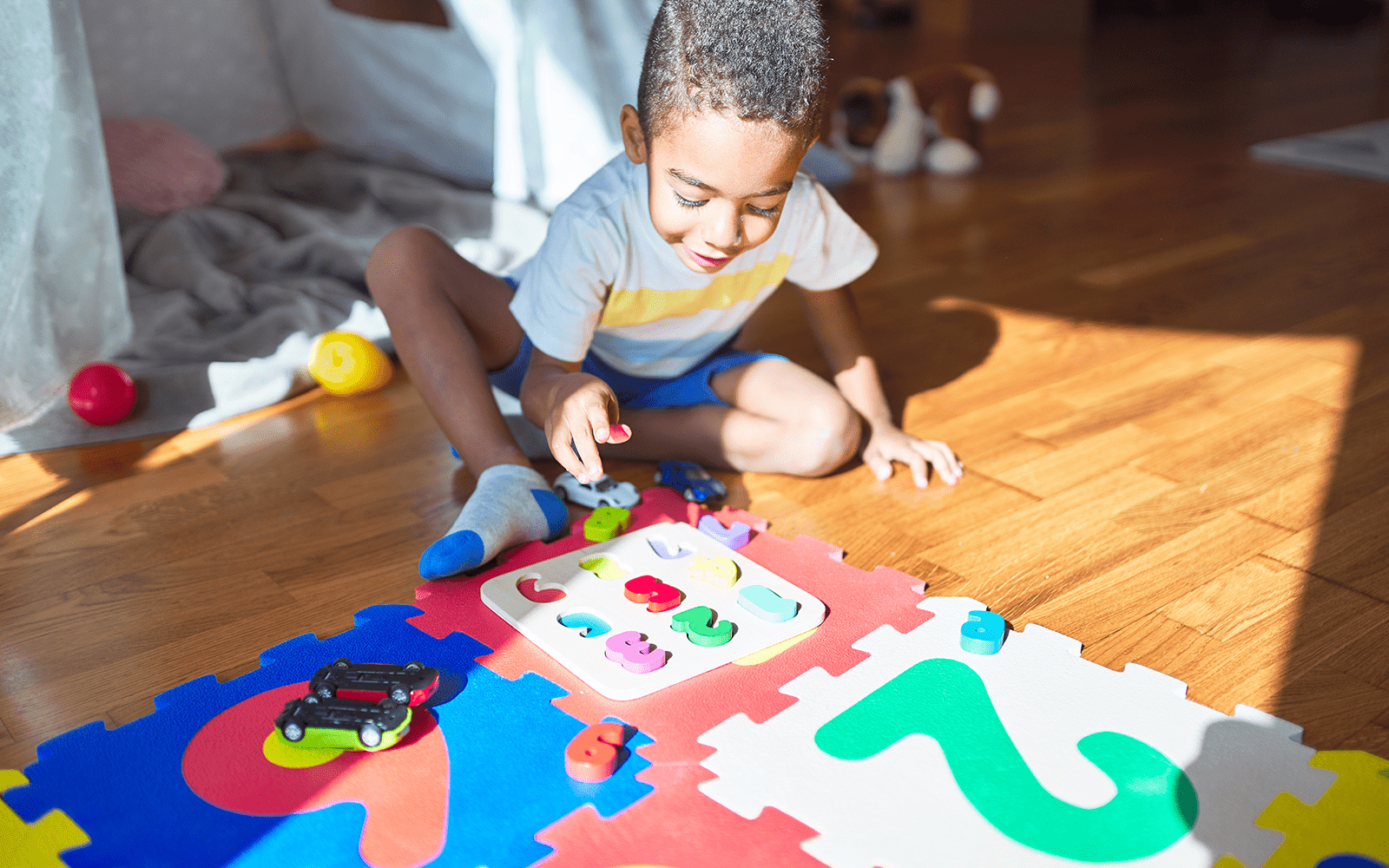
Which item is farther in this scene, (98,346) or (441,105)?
(441,105)

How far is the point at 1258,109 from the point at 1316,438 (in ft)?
6.66

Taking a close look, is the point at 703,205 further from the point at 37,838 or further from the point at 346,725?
the point at 37,838

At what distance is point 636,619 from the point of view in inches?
33.8

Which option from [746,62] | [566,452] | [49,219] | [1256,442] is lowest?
[1256,442]

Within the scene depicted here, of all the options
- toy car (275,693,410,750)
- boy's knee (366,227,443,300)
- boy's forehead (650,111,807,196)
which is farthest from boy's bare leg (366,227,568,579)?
boy's forehead (650,111,807,196)

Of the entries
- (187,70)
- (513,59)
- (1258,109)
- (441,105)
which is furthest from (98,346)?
(1258,109)

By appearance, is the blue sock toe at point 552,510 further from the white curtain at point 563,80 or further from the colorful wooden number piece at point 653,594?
the white curtain at point 563,80

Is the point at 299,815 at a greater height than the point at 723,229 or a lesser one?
lesser

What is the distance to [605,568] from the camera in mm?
931

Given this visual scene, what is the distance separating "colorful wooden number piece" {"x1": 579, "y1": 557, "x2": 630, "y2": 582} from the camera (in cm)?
92

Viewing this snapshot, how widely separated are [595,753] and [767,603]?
0.21 meters

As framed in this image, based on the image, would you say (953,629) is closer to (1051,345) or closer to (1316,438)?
(1316,438)

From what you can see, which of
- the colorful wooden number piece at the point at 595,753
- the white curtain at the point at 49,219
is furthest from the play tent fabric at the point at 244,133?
the colorful wooden number piece at the point at 595,753

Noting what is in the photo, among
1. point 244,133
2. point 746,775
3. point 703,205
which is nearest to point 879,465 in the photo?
point 703,205
